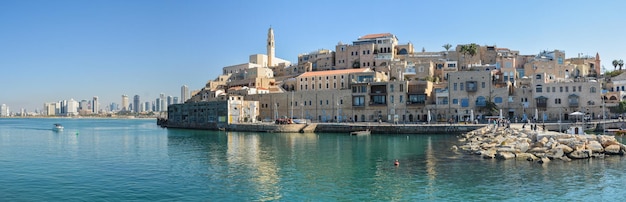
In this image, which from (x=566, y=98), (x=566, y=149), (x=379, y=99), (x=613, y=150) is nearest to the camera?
(x=566, y=149)

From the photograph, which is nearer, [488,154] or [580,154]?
[580,154]

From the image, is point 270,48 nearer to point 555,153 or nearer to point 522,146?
point 522,146

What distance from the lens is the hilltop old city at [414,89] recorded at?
72.1m

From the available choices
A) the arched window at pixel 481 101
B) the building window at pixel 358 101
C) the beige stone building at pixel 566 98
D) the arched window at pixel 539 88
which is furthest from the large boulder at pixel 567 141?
the building window at pixel 358 101

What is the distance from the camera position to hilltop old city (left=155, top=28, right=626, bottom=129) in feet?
237

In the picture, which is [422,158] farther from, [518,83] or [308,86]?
[308,86]

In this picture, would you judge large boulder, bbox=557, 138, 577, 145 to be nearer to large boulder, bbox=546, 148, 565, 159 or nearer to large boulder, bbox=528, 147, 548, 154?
large boulder, bbox=528, 147, 548, 154

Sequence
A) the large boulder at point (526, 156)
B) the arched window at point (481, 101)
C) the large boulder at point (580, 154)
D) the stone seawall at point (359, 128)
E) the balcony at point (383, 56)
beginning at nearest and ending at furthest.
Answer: the large boulder at point (526, 156)
the large boulder at point (580, 154)
the stone seawall at point (359, 128)
the arched window at point (481, 101)
the balcony at point (383, 56)

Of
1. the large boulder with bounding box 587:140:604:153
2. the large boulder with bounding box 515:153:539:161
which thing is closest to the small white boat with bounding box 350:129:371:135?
the large boulder with bounding box 515:153:539:161

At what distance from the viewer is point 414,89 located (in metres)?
79.8

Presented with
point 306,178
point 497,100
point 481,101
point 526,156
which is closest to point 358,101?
point 481,101

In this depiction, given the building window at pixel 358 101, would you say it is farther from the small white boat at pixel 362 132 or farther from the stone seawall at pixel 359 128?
the small white boat at pixel 362 132

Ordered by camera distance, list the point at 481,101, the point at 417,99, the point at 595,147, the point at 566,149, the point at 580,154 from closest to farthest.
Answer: the point at 580,154 → the point at 566,149 → the point at 595,147 → the point at 481,101 → the point at 417,99

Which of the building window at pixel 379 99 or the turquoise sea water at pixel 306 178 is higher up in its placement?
the building window at pixel 379 99
